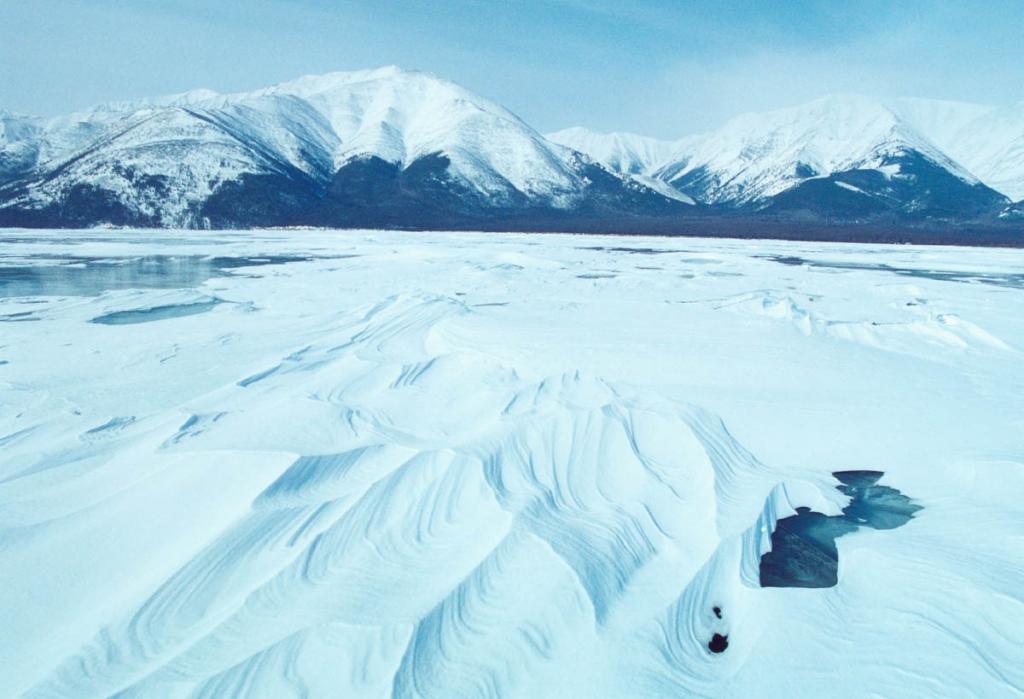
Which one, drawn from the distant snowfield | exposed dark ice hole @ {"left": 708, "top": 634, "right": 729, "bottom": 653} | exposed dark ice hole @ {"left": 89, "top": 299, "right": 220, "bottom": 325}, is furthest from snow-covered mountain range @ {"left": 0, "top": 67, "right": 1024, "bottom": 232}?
exposed dark ice hole @ {"left": 708, "top": 634, "right": 729, "bottom": 653}

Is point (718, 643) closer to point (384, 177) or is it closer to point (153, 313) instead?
point (153, 313)

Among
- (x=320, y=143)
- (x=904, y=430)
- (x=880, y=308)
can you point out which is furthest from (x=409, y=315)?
(x=320, y=143)

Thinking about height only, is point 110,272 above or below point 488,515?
below

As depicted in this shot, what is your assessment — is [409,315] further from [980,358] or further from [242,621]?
[980,358]

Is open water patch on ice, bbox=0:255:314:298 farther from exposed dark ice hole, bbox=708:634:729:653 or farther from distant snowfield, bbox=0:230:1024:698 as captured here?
exposed dark ice hole, bbox=708:634:729:653

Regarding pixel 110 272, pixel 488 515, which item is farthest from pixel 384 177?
pixel 488 515
